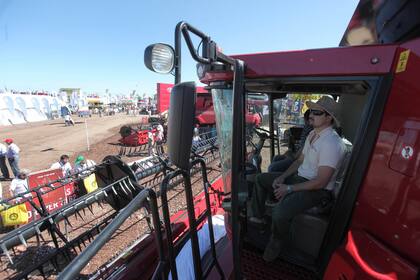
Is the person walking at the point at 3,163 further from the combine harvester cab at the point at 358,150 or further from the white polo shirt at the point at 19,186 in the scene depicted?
the combine harvester cab at the point at 358,150

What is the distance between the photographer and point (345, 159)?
1862 mm

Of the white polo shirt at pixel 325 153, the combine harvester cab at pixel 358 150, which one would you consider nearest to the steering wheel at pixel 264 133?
the white polo shirt at pixel 325 153

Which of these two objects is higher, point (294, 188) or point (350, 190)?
point (350, 190)

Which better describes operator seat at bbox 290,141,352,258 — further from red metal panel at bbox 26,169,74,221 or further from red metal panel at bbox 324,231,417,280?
red metal panel at bbox 26,169,74,221

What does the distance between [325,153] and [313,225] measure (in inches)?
21.5

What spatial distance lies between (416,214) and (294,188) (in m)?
0.82

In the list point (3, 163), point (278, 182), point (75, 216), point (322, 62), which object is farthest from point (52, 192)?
point (3, 163)

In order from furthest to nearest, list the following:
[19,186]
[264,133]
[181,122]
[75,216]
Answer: [19,186], [264,133], [75,216], [181,122]

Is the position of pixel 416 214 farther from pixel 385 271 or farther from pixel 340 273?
pixel 340 273

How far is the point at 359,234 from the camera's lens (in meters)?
1.44

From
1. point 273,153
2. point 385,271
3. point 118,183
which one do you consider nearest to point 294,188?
point 385,271

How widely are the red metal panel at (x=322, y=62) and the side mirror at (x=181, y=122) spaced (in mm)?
667

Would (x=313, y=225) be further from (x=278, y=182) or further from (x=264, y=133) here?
(x=264, y=133)

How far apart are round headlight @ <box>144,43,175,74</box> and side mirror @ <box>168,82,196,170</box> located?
0.20m
